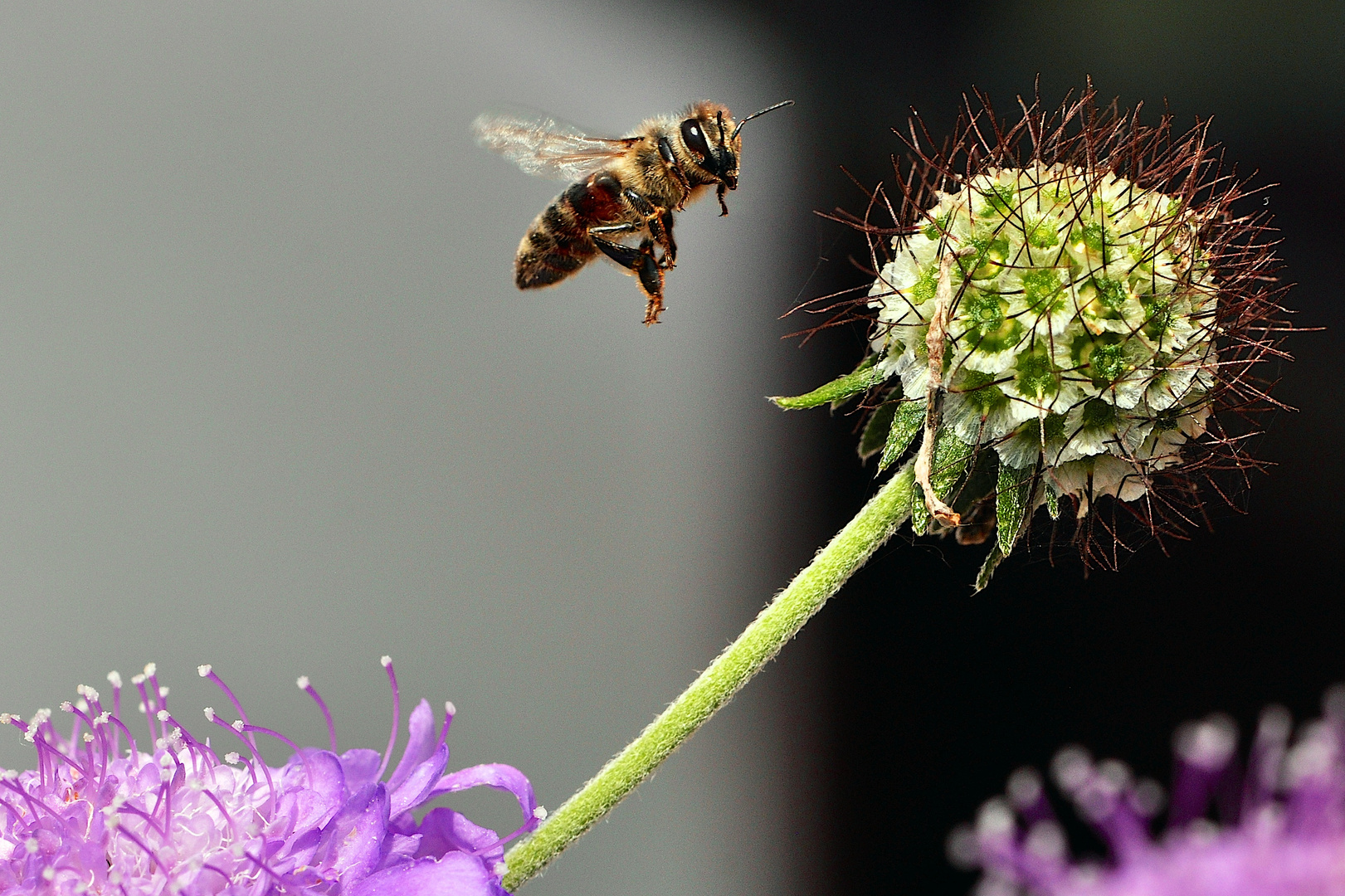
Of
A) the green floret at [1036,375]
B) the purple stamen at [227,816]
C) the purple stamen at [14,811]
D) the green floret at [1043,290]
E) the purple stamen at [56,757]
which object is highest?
the green floret at [1043,290]

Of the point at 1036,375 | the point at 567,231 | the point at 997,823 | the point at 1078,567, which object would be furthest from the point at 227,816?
the point at 1078,567

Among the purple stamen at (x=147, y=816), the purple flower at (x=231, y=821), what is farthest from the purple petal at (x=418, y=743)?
the purple stamen at (x=147, y=816)

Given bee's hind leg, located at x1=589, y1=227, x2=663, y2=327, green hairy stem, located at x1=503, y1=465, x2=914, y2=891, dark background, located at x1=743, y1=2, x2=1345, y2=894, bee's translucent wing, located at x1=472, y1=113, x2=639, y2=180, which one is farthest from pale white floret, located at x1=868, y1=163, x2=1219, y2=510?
dark background, located at x1=743, y1=2, x2=1345, y2=894

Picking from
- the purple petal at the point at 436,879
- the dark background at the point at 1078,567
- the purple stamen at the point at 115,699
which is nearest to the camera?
the purple petal at the point at 436,879

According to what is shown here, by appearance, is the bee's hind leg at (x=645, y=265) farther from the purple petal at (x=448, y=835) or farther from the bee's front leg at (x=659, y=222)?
the purple petal at (x=448, y=835)

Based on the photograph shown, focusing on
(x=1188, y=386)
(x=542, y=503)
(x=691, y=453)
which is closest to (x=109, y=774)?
(x=1188, y=386)

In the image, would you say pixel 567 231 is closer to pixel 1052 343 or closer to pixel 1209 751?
pixel 1052 343
